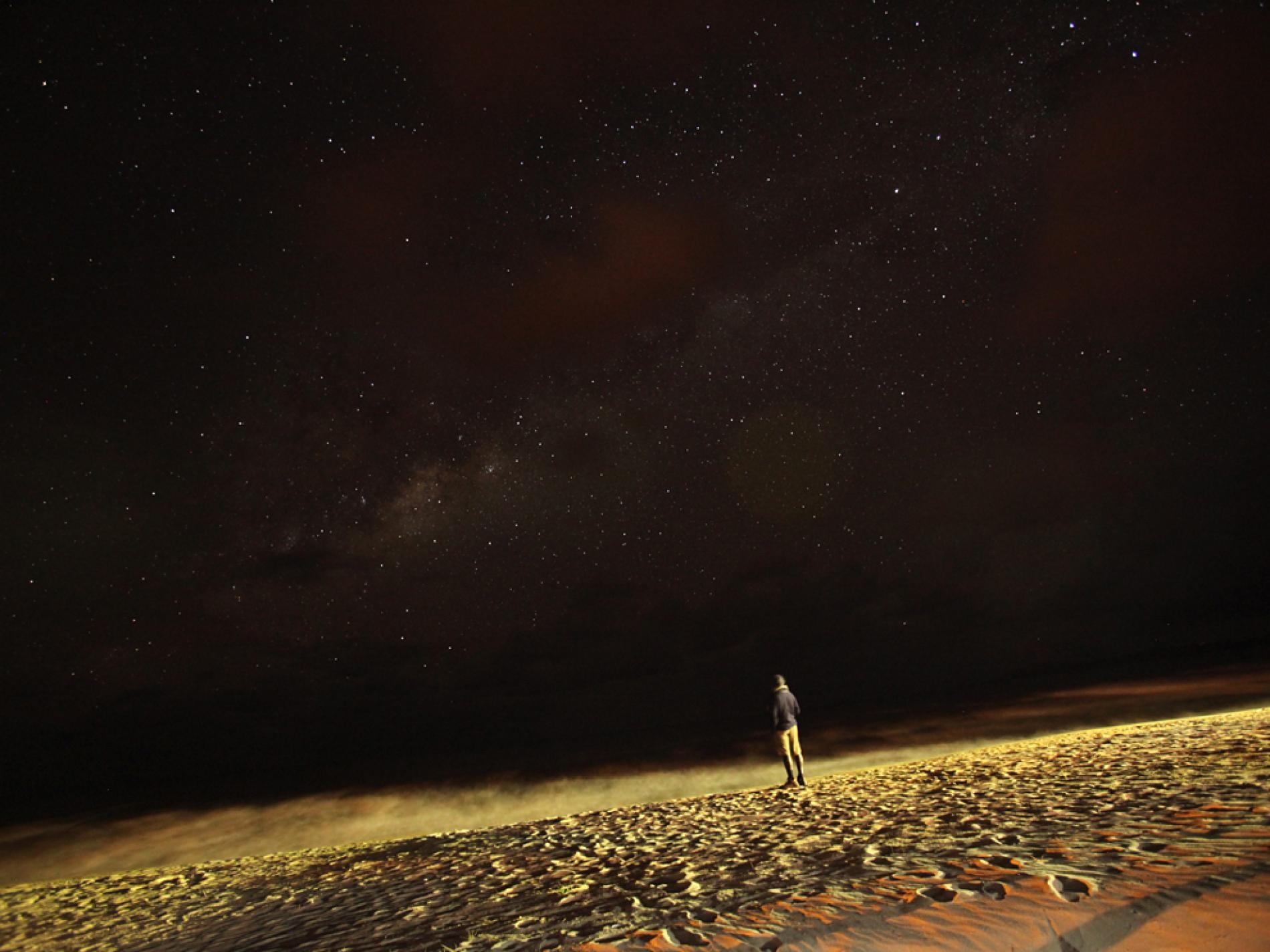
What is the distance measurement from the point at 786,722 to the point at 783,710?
0.22 meters

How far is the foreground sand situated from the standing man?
0.96 meters

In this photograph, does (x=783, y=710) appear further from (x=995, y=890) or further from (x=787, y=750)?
(x=995, y=890)

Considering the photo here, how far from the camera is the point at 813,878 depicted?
4.32 meters

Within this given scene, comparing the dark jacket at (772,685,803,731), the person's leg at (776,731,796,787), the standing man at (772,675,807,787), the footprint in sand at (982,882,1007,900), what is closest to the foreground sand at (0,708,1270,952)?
the footprint in sand at (982,882,1007,900)

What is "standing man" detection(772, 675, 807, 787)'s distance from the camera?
420 inches

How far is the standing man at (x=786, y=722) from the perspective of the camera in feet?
35.0

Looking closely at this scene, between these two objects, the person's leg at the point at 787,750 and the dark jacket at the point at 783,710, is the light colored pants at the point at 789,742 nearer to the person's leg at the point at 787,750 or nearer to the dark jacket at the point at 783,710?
the person's leg at the point at 787,750

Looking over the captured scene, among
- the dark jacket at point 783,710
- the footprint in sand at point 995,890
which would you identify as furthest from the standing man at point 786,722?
the footprint in sand at point 995,890

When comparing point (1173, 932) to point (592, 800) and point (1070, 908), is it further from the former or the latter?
point (592, 800)

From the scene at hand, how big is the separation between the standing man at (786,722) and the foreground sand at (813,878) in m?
0.96

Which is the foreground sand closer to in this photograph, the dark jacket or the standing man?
the standing man

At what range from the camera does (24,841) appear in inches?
971

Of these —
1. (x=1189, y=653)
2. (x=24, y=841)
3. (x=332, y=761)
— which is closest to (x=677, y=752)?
(x=24, y=841)

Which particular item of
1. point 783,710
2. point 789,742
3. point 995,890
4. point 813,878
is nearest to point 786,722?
point 783,710
